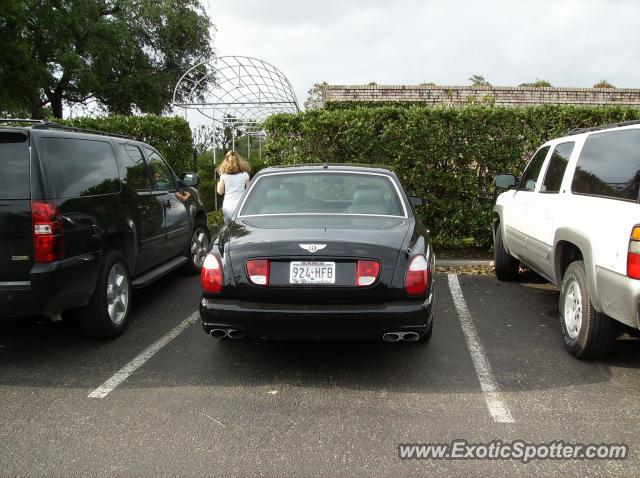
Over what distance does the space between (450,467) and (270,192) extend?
9.10 feet

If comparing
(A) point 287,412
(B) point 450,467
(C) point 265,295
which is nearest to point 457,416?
(B) point 450,467

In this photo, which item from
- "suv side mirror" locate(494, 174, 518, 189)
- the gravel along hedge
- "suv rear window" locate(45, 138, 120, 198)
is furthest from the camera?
the gravel along hedge

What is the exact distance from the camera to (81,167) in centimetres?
469

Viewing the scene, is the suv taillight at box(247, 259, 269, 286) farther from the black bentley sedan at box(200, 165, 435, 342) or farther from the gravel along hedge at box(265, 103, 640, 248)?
the gravel along hedge at box(265, 103, 640, 248)

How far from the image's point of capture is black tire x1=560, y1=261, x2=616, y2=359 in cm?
409

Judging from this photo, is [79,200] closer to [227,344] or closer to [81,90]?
[227,344]

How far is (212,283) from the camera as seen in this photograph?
3836 millimetres

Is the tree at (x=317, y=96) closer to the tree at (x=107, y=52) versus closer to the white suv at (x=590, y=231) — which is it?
the tree at (x=107, y=52)

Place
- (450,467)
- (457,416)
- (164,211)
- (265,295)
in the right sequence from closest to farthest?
(450,467) → (457,416) → (265,295) → (164,211)

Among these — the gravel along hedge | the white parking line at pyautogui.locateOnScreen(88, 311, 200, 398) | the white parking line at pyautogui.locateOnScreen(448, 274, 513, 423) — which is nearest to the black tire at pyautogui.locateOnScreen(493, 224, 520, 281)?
the white parking line at pyautogui.locateOnScreen(448, 274, 513, 423)

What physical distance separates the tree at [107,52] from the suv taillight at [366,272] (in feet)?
70.3

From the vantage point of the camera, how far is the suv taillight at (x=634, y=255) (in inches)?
134

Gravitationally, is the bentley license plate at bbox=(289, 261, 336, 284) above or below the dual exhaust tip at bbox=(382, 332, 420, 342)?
above

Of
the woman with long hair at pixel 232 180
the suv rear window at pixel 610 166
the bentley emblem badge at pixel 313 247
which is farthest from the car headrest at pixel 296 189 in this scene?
the woman with long hair at pixel 232 180
